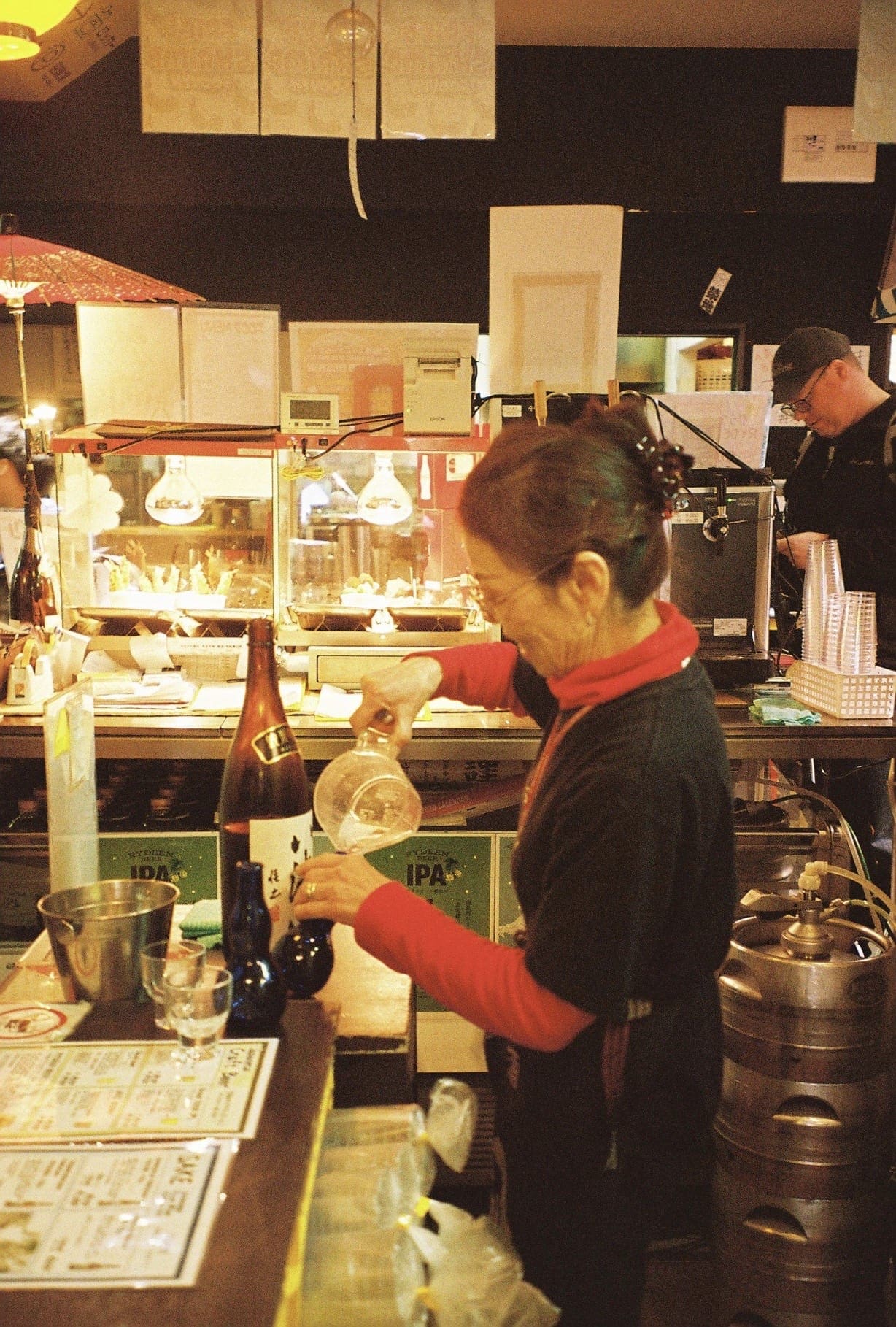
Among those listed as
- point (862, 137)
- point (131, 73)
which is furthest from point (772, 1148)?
point (131, 73)

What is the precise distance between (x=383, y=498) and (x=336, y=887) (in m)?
2.33

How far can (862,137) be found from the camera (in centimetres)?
335

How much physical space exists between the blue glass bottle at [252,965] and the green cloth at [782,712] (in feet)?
6.23

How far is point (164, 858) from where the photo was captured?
3.08 m

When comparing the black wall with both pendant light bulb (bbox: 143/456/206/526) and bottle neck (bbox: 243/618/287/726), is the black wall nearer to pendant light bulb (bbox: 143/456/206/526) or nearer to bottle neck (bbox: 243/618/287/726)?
pendant light bulb (bbox: 143/456/206/526)

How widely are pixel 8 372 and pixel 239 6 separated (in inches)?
193

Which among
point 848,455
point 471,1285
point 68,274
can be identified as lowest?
point 471,1285

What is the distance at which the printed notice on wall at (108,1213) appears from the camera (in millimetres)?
855

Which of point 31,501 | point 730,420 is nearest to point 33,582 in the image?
point 31,501

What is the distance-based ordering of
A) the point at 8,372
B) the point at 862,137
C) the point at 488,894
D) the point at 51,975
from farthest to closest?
the point at 8,372 < the point at 862,137 < the point at 488,894 < the point at 51,975

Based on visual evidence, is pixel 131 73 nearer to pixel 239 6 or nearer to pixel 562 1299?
pixel 239 6

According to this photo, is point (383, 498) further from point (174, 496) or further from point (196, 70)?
point (196, 70)

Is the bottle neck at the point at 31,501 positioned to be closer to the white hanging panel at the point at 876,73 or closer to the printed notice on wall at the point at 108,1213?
the printed notice on wall at the point at 108,1213

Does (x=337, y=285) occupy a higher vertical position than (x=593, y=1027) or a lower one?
higher
